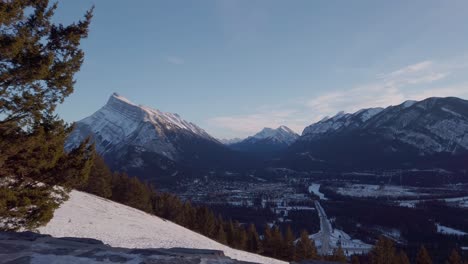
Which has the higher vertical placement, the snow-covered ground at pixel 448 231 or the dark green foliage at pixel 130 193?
the dark green foliage at pixel 130 193

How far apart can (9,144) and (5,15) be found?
4558 millimetres

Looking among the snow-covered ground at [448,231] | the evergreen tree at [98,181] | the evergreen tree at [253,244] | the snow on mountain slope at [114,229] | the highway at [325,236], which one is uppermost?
the evergreen tree at [98,181]

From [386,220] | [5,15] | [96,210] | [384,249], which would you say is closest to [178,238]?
[96,210]

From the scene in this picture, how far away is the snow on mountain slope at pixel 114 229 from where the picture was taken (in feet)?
101

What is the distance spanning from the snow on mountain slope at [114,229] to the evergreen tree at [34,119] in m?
15.0

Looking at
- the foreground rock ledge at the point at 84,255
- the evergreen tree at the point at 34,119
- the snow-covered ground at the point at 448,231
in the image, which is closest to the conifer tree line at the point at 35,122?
the evergreen tree at the point at 34,119

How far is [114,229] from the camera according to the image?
3619 centimetres

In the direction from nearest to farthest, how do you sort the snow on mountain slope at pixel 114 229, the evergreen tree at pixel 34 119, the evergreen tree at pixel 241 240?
the evergreen tree at pixel 34 119
the snow on mountain slope at pixel 114 229
the evergreen tree at pixel 241 240

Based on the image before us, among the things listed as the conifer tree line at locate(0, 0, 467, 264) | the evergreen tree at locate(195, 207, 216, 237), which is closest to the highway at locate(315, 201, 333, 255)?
the evergreen tree at locate(195, 207, 216, 237)

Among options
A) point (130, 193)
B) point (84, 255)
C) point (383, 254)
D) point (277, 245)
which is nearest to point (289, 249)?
point (277, 245)

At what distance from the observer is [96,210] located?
44.2m

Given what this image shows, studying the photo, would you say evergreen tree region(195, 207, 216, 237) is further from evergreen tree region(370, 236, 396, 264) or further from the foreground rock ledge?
the foreground rock ledge

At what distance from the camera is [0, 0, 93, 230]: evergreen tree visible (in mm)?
12859

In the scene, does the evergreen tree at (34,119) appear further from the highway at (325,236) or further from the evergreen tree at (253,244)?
the highway at (325,236)
